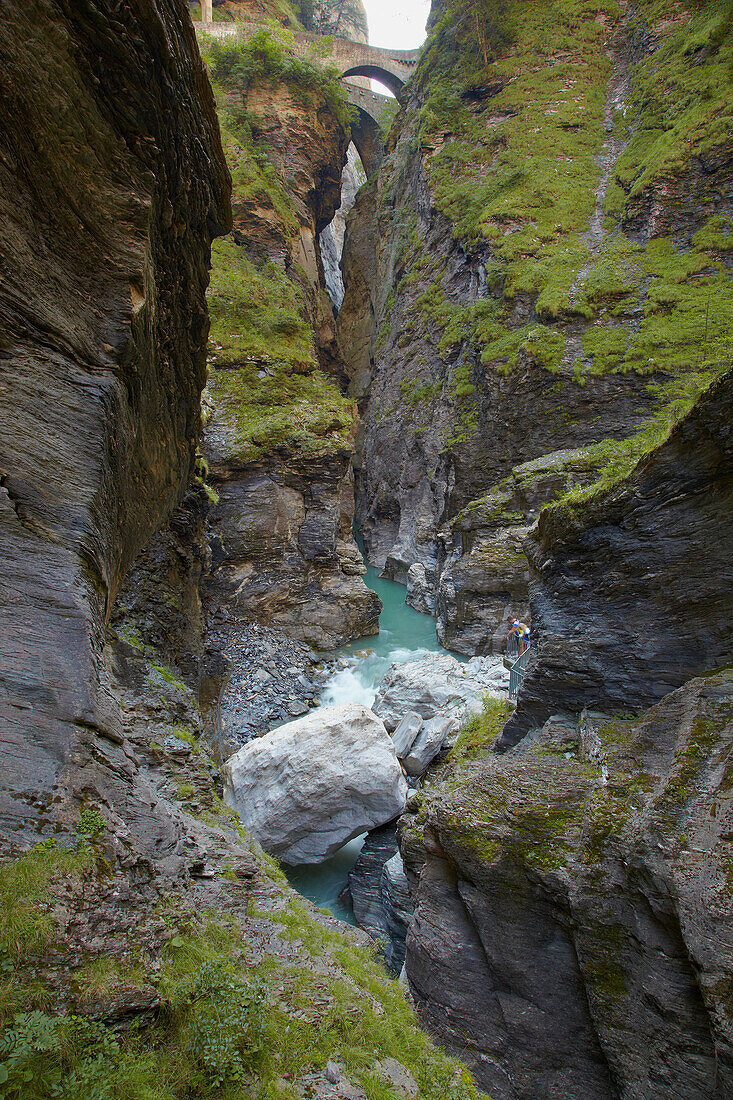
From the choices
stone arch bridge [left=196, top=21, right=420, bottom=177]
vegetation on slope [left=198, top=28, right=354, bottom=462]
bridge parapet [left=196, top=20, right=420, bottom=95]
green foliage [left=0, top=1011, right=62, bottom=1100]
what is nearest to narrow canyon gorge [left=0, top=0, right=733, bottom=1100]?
green foliage [left=0, top=1011, right=62, bottom=1100]

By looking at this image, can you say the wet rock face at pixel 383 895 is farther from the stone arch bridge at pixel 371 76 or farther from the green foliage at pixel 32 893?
the stone arch bridge at pixel 371 76

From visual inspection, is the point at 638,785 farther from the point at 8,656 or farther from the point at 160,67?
the point at 160,67

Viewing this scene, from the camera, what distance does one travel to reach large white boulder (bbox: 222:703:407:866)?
819 centimetres

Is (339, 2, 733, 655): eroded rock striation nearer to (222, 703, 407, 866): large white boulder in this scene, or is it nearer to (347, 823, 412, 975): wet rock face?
(222, 703, 407, 866): large white boulder

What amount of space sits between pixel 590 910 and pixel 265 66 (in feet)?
117

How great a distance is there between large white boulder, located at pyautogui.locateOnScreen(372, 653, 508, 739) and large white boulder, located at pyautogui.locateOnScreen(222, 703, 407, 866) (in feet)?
7.36

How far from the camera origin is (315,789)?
819cm

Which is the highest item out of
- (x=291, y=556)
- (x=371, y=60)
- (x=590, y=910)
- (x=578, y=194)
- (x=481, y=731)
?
(x=371, y=60)

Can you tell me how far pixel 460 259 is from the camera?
24.2 meters

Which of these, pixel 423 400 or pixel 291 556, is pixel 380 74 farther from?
pixel 291 556

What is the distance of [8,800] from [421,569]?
810 inches

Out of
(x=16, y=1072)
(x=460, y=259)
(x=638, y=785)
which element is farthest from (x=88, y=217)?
(x=460, y=259)

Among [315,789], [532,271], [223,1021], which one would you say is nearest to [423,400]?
[532,271]

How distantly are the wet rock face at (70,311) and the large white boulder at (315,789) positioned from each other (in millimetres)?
4659
